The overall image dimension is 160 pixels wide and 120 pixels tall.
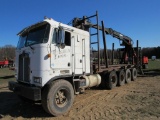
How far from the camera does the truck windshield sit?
7.16 meters

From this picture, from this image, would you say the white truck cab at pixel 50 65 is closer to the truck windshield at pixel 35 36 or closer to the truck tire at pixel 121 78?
the truck windshield at pixel 35 36

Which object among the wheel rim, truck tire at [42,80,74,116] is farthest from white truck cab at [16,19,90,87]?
the wheel rim

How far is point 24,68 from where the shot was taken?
7621mm

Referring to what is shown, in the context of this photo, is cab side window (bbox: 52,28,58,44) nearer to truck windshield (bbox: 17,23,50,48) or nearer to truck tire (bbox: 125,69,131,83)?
truck windshield (bbox: 17,23,50,48)

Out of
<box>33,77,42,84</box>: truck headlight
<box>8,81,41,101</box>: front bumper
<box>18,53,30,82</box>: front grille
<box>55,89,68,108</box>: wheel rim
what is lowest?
<box>55,89,68,108</box>: wheel rim

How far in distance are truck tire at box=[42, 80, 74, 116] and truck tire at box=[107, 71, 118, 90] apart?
4.48 m

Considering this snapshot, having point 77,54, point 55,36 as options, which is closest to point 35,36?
point 55,36

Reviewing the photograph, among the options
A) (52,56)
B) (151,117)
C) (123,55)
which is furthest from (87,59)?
(123,55)

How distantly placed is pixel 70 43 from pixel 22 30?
87.8 inches

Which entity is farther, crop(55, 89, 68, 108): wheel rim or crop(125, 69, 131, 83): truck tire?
crop(125, 69, 131, 83): truck tire

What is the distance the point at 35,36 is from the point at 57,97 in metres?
2.45

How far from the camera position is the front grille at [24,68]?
7449mm

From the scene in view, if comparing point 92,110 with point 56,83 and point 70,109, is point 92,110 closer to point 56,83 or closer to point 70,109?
point 70,109

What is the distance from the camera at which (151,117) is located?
646 centimetres
